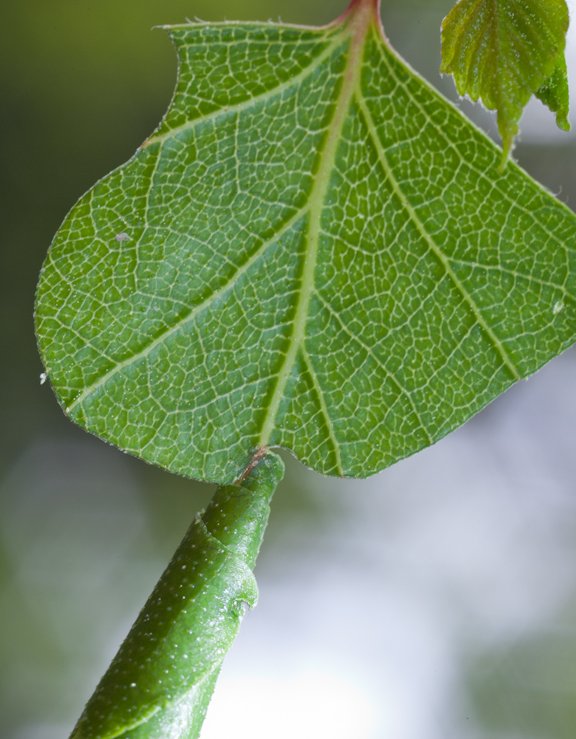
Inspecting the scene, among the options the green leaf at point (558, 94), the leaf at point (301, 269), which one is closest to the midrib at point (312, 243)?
the leaf at point (301, 269)

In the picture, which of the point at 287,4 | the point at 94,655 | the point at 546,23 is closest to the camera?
the point at 546,23

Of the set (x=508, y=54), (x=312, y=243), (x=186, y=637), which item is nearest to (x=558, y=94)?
(x=508, y=54)

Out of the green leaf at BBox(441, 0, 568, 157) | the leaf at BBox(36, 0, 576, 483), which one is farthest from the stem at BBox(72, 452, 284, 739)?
the green leaf at BBox(441, 0, 568, 157)

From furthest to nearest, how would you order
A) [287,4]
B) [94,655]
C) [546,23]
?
[94,655] < [287,4] < [546,23]

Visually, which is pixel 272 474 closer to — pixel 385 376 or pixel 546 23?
pixel 385 376

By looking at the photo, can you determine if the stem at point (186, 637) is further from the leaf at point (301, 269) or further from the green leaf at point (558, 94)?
the green leaf at point (558, 94)

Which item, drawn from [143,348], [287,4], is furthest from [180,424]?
[287,4]

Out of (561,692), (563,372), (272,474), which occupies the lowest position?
(561,692)
